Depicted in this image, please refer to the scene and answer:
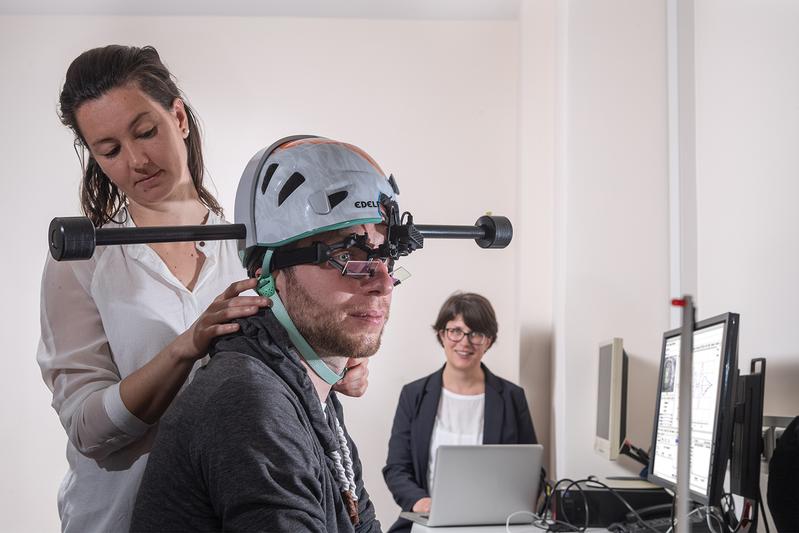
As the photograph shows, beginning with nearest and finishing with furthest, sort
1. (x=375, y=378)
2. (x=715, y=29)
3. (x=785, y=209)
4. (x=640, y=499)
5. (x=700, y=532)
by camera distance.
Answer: (x=700, y=532), (x=785, y=209), (x=640, y=499), (x=715, y=29), (x=375, y=378)

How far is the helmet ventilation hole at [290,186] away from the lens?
137cm

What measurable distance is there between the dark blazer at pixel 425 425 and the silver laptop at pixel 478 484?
858 millimetres

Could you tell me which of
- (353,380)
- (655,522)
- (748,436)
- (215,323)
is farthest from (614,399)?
(215,323)

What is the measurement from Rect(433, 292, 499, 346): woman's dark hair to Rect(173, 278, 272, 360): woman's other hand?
251cm

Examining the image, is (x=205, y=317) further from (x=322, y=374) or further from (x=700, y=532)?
(x=700, y=532)

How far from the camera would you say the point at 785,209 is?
2.27 m

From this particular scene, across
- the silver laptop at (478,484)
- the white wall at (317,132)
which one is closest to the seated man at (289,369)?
the silver laptop at (478,484)

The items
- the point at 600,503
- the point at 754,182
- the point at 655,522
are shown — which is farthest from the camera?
the point at 600,503

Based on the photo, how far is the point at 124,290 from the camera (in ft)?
5.04

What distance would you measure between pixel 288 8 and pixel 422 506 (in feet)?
8.52

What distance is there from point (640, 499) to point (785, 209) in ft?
3.20

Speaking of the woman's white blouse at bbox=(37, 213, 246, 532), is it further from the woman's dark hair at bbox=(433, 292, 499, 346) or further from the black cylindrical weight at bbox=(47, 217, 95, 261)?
the woman's dark hair at bbox=(433, 292, 499, 346)

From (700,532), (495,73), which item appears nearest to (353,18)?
(495,73)

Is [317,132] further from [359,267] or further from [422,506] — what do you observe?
[359,267]
